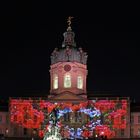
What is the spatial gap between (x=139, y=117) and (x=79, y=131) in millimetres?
12019

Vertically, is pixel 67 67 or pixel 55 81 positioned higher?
pixel 67 67

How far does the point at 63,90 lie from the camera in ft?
365

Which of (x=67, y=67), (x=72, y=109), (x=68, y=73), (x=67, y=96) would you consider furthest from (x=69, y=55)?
(x=72, y=109)

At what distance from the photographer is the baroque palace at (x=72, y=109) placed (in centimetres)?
10956

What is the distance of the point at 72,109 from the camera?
367ft

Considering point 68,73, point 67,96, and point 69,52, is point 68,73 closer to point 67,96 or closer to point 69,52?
point 69,52

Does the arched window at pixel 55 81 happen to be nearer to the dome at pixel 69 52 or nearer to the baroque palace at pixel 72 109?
the baroque palace at pixel 72 109

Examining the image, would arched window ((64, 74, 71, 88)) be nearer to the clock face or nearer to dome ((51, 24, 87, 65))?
the clock face

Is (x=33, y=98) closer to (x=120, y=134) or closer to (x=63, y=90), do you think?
(x=63, y=90)

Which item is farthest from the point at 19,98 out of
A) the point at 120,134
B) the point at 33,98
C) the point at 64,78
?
the point at 120,134

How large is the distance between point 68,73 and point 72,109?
6893 mm

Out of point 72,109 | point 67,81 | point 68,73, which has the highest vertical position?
point 68,73

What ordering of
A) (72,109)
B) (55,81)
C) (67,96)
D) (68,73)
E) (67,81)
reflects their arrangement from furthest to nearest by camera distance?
(55,81) → (72,109) → (67,81) → (68,73) → (67,96)

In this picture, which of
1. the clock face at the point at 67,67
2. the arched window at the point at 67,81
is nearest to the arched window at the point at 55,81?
the arched window at the point at 67,81
